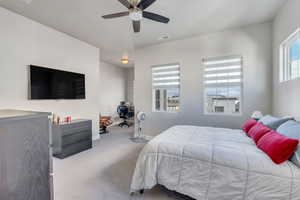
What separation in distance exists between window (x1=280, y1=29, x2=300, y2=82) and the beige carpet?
2.77m

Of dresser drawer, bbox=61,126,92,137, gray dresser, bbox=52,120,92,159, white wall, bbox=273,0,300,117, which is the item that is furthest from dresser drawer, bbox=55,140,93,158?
white wall, bbox=273,0,300,117

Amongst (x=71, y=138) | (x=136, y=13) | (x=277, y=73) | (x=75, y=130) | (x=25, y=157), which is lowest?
(x=71, y=138)

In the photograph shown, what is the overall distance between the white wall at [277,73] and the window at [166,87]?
2.07 meters

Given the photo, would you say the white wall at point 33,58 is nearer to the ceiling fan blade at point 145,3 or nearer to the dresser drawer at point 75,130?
the dresser drawer at point 75,130

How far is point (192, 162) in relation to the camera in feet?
5.31

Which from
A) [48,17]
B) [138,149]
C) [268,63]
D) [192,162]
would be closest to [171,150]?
[192,162]

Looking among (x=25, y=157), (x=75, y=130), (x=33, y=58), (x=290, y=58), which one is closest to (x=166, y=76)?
(x=290, y=58)

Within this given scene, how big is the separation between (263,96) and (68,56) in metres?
4.59

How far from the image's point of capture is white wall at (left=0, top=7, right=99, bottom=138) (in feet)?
8.50

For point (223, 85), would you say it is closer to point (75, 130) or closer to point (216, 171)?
point (216, 171)

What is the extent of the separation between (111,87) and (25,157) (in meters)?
6.26

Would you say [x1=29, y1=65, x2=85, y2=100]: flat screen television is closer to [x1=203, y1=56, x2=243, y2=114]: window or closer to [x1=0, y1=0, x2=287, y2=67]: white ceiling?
[x1=0, y1=0, x2=287, y2=67]: white ceiling

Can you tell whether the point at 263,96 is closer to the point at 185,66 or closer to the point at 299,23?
Answer: the point at 299,23

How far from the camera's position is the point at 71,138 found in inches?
124
